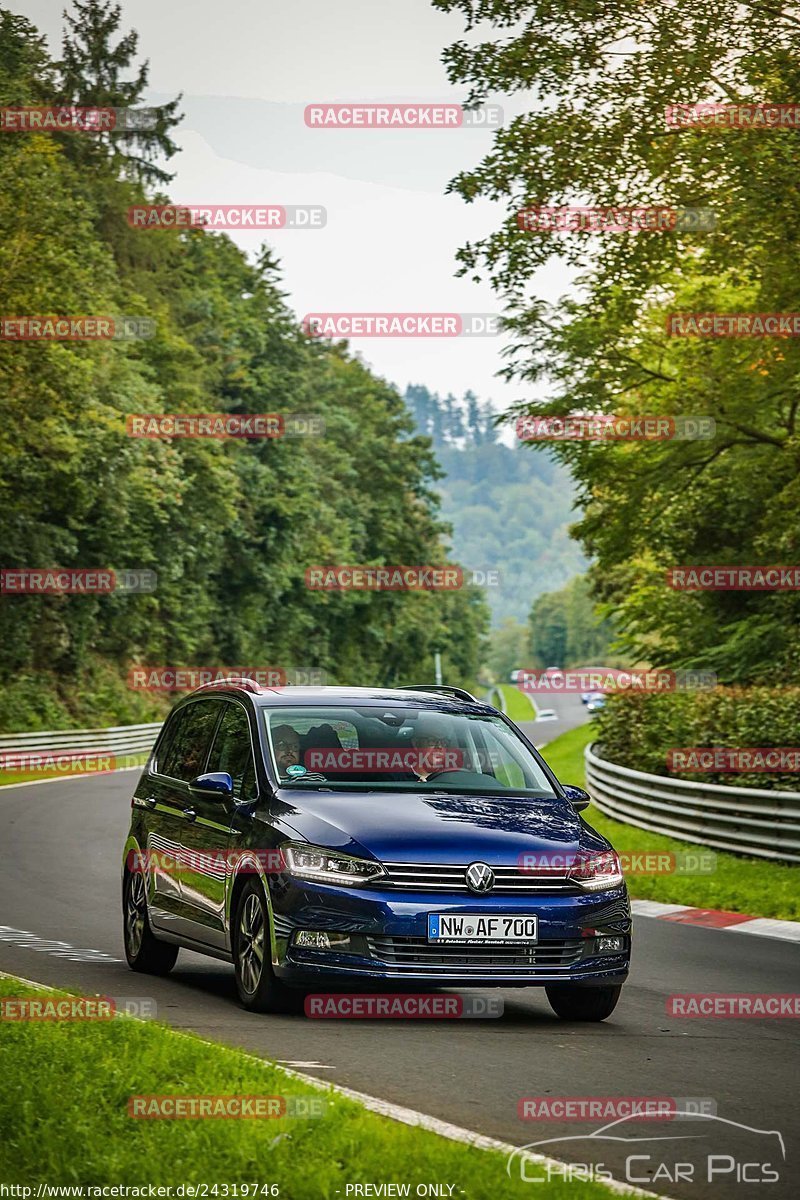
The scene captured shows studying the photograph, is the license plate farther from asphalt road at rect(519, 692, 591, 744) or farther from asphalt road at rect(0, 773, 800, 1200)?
asphalt road at rect(519, 692, 591, 744)

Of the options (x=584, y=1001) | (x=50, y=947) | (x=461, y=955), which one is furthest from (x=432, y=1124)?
(x=50, y=947)

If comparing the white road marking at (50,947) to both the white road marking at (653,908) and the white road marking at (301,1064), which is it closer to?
the white road marking at (301,1064)

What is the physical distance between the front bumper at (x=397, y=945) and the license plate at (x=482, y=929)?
0.03 m

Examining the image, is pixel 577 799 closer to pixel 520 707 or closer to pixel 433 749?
pixel 433 749

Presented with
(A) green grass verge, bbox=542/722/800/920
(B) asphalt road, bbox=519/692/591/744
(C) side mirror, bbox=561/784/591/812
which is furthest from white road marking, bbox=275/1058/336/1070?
(B) asphalt road, bbox=519/692/591/744

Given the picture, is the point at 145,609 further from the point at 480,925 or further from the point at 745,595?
the point at 480,925

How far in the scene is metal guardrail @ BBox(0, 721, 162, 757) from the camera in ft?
164

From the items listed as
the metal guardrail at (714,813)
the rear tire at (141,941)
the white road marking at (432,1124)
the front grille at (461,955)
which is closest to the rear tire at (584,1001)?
the front grille at (461,955)

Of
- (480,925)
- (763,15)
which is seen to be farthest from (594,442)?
(480,925)

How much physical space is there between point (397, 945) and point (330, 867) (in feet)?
1.72

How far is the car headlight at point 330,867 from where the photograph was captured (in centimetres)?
951

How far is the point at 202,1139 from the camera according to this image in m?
6.23

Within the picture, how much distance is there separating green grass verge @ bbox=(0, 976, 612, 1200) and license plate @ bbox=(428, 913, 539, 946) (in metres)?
1.84

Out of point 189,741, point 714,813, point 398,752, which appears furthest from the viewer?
point 714,813
